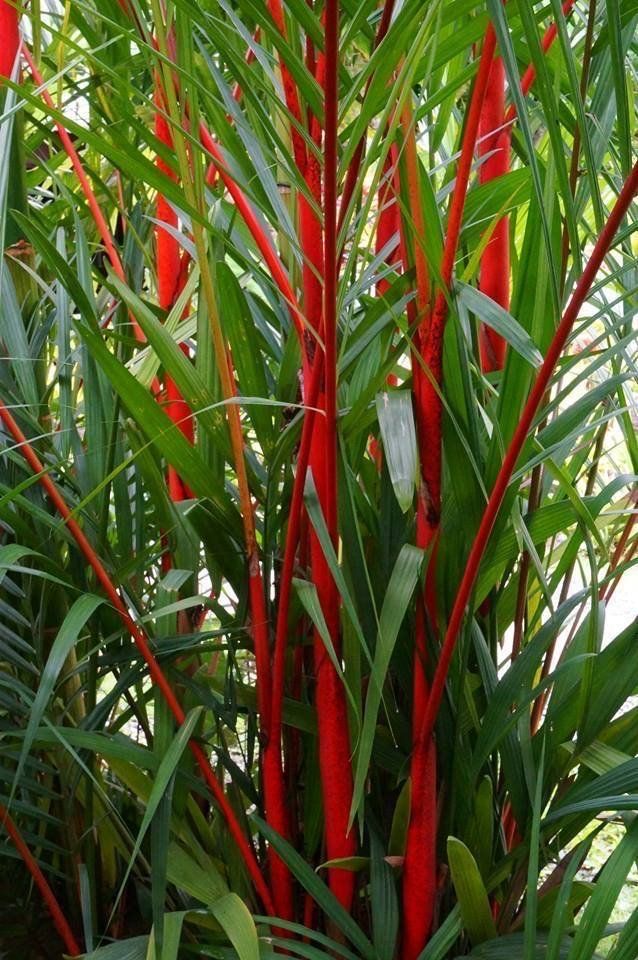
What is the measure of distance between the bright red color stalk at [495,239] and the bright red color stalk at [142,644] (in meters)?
0.28

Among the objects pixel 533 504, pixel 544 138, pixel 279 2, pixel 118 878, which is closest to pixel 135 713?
pixel 118 878


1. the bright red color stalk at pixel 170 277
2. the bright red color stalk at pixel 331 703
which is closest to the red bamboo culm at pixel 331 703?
the bright red color stalk at pixel 331 703

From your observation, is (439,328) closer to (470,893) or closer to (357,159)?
(357,159)

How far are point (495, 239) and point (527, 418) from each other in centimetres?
25

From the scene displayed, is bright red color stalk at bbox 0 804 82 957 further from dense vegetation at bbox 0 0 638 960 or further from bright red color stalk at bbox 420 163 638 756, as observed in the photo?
bright red color stalk at bbox 420 163 638 756

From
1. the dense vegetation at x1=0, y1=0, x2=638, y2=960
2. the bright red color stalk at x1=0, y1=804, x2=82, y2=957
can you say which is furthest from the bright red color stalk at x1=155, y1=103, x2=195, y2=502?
the bright red color stalk at x1=0, y1=804, x2=82, y2=957

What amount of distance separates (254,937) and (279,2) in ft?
1.58

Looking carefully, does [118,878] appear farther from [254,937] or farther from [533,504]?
[533,504]

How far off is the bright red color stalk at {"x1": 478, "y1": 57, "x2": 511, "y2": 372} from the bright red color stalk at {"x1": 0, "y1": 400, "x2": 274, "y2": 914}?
0.91 ft

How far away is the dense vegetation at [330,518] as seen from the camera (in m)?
0.49

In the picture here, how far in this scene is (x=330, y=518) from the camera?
531 millimetres

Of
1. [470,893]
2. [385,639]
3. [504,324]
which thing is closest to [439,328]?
[504,324]

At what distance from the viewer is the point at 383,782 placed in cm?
63

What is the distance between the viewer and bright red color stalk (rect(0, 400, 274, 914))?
530mm
